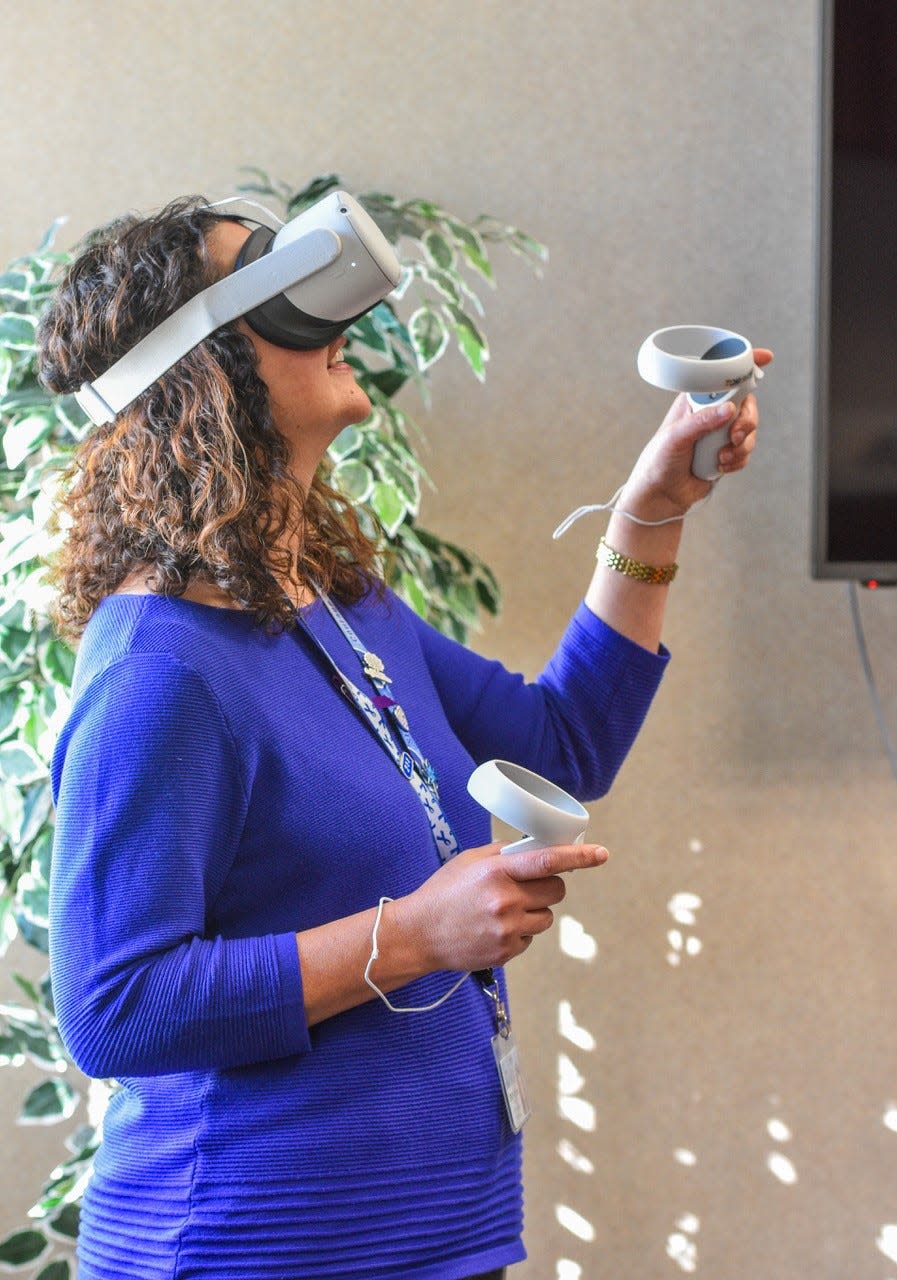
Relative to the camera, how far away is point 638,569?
127 cm

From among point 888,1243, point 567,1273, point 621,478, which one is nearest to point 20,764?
point 621,478

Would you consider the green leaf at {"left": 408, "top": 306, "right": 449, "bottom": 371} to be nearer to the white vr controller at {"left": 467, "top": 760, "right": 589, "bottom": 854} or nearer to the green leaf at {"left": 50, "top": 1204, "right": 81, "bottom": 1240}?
the white vr controller at {"left": 467, "top": 760, "right": 589, "bottom": 854}

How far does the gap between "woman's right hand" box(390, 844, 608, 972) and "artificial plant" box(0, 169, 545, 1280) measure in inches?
24.7

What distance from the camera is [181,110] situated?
6.97 ft

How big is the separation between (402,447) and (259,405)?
72cm

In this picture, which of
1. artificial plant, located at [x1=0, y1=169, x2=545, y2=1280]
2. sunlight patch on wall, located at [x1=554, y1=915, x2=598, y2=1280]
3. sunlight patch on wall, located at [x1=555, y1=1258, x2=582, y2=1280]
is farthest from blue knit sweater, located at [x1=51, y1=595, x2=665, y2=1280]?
sunlight patch on wall, located at [x1=555, y1=1258, x2=582, y2=1280]

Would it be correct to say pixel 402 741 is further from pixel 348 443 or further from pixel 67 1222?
pixel 67 1222

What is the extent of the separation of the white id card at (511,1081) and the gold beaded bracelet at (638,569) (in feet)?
1.56

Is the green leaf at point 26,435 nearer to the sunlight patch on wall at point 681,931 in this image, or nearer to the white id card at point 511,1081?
the white id card at point 511,1081

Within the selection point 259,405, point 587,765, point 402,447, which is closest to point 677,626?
point 402,447

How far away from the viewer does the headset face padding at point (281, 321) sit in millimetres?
1052

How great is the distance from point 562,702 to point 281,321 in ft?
1.67

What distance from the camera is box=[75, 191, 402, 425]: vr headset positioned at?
1040 millimetres

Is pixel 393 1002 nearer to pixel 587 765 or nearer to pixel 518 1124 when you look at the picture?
pixel 518 1124
